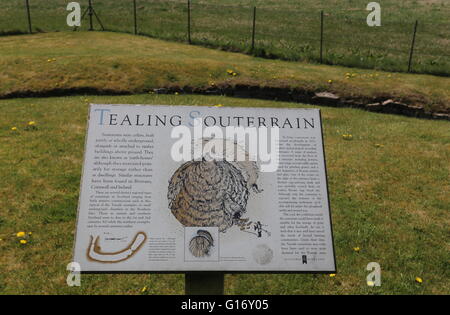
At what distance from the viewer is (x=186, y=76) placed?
42.1 ft

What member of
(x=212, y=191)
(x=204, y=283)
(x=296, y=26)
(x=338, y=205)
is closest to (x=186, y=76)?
(x=338, y=205)

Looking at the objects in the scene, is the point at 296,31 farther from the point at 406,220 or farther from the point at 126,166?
the point at 126,166

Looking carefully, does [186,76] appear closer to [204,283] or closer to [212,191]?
[212,191]

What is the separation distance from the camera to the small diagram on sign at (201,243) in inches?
153

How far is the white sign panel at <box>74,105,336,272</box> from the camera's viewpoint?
3.88m

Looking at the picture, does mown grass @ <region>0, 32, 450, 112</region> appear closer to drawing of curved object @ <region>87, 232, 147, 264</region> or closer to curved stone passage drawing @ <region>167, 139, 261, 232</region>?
curved stone passage drawing @ <region>167, 139, 261, 232</region>

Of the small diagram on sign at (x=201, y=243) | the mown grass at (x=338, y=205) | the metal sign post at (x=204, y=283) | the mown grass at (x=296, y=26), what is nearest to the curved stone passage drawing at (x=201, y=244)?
the small diagram on sign at (x=201, y=243)

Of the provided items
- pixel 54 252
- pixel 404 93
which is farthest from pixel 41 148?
pixel 404 93

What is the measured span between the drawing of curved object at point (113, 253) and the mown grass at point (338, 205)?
161 cm

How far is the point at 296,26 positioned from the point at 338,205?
15677mm

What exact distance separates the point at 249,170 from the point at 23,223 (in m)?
3.83

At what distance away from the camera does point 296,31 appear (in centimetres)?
2000
